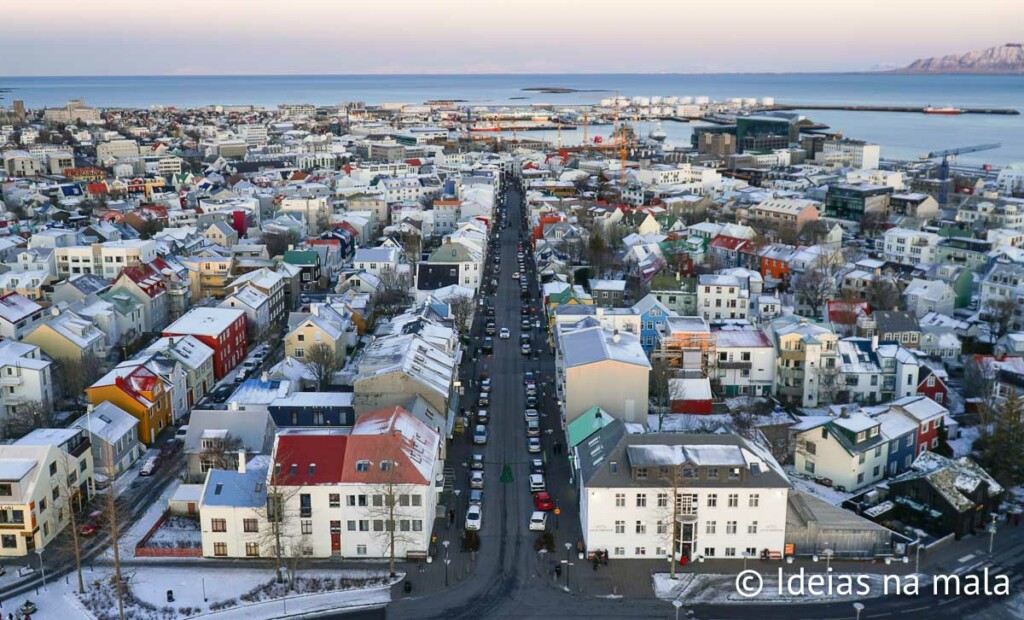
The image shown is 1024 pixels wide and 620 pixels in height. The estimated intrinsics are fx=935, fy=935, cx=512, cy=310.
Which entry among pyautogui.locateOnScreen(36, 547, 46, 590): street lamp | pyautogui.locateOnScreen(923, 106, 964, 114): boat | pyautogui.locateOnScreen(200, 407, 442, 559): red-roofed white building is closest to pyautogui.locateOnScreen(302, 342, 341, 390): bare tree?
pyautogui.locateOnScreen(200, 407, 442, 559): red-roofed white building

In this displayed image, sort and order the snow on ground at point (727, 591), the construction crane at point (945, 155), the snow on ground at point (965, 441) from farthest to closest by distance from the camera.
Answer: the construction crane at point (945, 155) → the snow on ground at point (965, 441) → the snow on ground at point (727, 591)

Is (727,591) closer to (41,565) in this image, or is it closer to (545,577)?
(545,577)

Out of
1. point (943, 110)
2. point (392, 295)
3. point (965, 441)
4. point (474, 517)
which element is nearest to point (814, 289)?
point (965, 441)

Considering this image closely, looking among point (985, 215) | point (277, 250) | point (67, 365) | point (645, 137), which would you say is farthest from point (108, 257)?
point (645, 137)

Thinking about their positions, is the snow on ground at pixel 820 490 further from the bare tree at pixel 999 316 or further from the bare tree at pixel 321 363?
the bare tree at pixel 999 316

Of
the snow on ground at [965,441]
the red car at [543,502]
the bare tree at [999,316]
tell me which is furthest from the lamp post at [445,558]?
the bare tree at [999,316]

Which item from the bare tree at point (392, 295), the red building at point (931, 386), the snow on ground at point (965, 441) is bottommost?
the snow on ground at point (965, 441)

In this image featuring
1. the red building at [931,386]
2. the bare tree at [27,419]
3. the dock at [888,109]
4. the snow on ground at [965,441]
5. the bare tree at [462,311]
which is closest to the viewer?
the snow on ground at [965,441]
